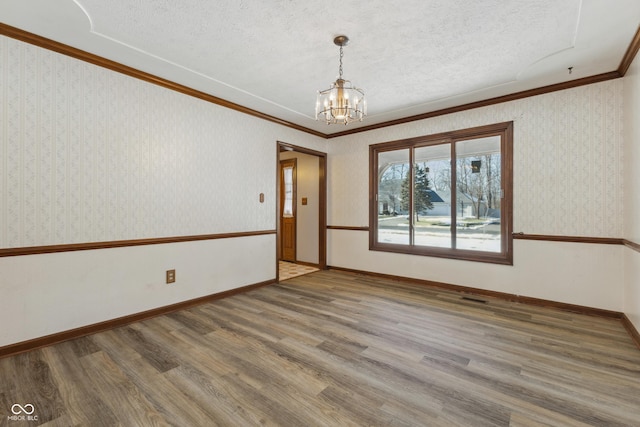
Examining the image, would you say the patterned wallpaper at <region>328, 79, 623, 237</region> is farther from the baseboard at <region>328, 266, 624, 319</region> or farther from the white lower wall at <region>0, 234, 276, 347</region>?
the white lower wall at <region>0, 234, 276, 347</region>

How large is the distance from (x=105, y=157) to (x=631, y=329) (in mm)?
5511

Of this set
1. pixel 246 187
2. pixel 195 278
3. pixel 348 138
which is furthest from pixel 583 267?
pixel 195 278

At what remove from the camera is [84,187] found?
281cm

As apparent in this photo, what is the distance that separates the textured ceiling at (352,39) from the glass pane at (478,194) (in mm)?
857

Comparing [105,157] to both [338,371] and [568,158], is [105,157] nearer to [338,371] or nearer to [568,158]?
[338,371]

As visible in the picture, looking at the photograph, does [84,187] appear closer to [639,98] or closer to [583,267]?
[639,98]

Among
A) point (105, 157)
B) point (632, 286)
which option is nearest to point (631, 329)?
point (632, 286)

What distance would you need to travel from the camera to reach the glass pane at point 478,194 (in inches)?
159

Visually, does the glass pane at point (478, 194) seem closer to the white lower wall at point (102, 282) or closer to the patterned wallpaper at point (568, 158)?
the patterned wallpaper at point (568, 158)

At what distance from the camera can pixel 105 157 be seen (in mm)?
2943

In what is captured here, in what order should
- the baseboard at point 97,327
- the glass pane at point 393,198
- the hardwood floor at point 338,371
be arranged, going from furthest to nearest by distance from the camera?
the glass pane at point 393,198
the baseboard at point 97,327
the hardwood floor at point 338,371

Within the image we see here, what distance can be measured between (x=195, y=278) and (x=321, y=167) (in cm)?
321

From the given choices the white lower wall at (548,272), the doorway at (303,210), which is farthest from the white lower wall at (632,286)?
the doorway at (303,210)

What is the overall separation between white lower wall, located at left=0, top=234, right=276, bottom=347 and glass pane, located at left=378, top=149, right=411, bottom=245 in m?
2.57
